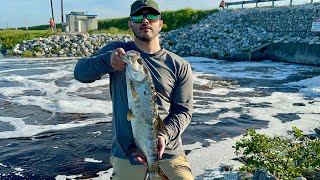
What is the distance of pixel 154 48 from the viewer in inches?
145

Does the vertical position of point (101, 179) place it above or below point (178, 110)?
below

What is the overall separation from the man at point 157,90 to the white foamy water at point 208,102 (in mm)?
2753

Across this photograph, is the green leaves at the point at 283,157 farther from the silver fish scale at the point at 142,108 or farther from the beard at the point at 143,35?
the beard at the point at 143,35

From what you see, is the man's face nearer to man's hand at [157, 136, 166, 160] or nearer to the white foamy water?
man's hand at [157, 136, 166, 160]

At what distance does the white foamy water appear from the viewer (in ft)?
25.0

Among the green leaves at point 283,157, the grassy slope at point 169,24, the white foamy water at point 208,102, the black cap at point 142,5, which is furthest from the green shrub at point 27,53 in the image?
the black cap at point 142,5

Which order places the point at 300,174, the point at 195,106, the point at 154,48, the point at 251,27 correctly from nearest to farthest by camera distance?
the point at 154,48
the point at 300,174
the point at 195,106
the point at 251,27

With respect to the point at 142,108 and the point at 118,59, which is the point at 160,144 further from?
the point at 118,59

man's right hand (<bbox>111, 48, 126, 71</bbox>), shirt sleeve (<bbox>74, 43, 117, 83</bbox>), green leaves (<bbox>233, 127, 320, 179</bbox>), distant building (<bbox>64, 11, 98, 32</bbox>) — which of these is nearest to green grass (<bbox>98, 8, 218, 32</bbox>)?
distant building (<bbox>64, 11, 98, 32</bbox>)

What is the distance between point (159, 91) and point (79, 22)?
46550 millimetres

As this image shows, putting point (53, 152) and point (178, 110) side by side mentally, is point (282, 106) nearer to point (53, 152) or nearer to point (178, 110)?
point (53, 152)

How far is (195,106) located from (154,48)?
8903 millimetres

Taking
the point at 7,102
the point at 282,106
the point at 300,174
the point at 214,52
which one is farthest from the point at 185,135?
the point at 214,52

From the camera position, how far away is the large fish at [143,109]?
2.94 metres
